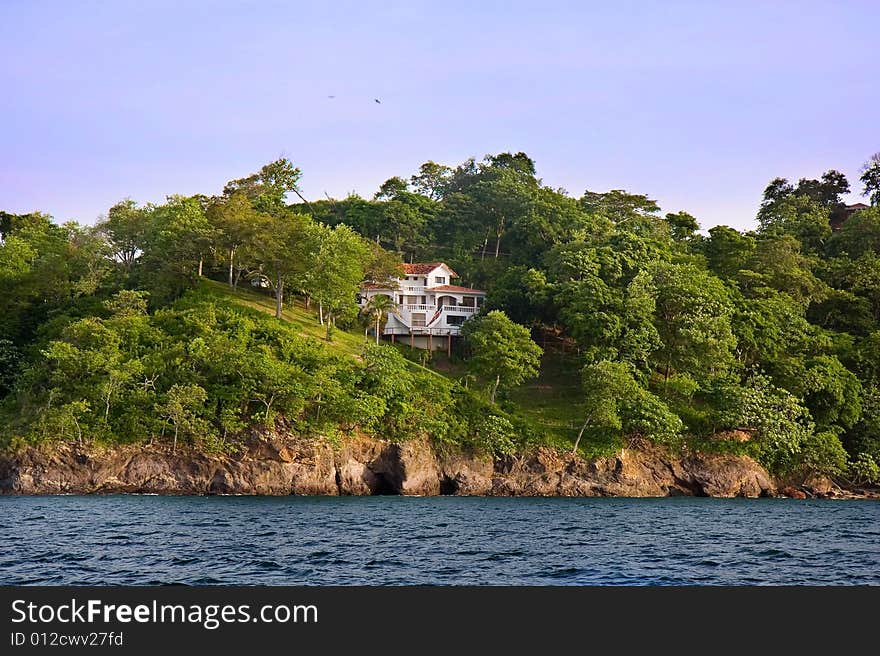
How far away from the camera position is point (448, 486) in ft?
232

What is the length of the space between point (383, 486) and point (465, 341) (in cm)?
2398

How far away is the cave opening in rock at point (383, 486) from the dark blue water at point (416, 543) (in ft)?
32.3

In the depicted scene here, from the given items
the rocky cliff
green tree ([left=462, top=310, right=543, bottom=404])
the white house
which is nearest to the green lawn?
the white house

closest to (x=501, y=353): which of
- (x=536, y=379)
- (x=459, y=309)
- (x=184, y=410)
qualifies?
(x=536, y=379)

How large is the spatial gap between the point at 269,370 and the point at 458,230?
57.2 meters

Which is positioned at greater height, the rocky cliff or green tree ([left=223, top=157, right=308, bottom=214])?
green tree ([left=223, top=157, right=308, bottom=214])

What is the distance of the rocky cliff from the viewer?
63.2 m

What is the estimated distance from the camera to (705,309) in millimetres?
83688

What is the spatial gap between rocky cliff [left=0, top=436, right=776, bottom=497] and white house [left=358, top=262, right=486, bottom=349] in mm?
23276

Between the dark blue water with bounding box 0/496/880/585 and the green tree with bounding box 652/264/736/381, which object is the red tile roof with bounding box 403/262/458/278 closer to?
the green tree with bounding box 652/264/736/381
